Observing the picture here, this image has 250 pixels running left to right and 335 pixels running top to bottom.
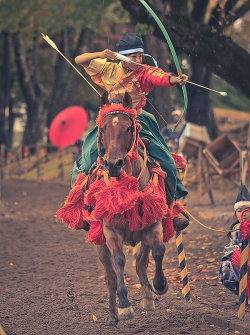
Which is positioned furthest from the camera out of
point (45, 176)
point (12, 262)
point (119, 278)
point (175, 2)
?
point (45, 176)

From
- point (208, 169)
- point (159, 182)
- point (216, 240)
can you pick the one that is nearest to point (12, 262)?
point (216, 240)

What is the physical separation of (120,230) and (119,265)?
38cm

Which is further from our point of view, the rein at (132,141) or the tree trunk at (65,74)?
the tree trunk at (65,74)

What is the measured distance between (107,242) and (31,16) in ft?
97.4

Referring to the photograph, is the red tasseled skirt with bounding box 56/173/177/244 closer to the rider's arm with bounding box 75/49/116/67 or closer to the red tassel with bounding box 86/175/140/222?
the red tassel with bounding box 86/175/140/222

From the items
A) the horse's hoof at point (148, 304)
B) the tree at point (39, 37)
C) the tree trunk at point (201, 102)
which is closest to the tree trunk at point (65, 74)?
the tree at point (39, 37)

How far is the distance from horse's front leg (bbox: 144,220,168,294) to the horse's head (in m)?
0.88

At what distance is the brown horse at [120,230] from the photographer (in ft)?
27.5

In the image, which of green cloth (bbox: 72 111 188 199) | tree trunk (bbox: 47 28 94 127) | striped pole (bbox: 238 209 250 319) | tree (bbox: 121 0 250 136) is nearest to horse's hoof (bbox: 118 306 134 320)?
striped pole (bbox: 238 209 250 319)

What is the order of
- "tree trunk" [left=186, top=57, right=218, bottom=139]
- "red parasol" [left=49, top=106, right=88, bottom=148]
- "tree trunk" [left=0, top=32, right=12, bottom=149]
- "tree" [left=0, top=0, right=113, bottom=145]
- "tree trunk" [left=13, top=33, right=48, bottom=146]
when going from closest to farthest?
"red parasol" [left=49, top=106, right=88, bottom=148]
"tree trunk" [left=186, top=57, right=218, bottom=139]
"tree" [left=0, top=0, right=113, bottom=145]
"tree trunk" [left=13, top=33, right=48, bottom=146]
"tree trunk" [left=0, top=32, right=12, bottom=149]

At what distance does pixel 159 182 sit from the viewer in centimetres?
930

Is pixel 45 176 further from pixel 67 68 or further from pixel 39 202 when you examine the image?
pixel 39 202

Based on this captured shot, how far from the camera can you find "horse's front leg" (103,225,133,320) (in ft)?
28.4

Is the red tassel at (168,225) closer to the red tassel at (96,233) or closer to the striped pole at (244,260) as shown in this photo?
the red tassel at (96,233)
